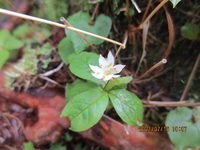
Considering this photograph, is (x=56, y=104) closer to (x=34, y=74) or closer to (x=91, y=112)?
(x=34, y=74)

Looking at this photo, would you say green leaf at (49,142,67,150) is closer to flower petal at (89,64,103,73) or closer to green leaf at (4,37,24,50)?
flower petal at (89,64,103,73)

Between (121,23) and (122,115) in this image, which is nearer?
(122,115)

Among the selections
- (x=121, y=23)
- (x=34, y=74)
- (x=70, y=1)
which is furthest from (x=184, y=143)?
(x=70, y=1)

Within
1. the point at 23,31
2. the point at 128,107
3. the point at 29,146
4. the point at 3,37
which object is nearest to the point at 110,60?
the point at 128,107

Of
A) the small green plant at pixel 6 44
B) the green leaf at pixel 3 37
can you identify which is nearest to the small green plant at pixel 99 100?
the small green plant at pixel 6 44

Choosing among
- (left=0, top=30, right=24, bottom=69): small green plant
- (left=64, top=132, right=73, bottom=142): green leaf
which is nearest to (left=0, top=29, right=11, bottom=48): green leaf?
(left=0, top=30, right=24, bottom=69): small green plant

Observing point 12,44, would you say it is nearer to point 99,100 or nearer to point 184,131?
point 99,100

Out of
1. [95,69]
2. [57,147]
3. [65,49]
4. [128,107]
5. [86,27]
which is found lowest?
[57,147]
